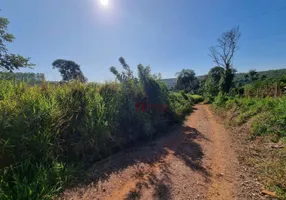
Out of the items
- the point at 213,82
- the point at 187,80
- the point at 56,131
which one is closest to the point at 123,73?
the point at 56,131

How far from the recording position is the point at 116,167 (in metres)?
3.30

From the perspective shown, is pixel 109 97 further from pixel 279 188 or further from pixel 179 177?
pixel 279 188

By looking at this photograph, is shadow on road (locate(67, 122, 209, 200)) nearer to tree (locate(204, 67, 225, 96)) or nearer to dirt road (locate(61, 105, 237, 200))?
dirt road (locate(61, 105, 237, 200))

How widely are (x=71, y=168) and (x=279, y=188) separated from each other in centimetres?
369

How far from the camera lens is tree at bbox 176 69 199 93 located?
38688 mm

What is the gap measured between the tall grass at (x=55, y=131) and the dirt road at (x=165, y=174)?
16.9 inches

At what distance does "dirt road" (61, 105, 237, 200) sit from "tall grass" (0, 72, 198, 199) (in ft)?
1.40

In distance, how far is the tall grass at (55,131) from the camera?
234 cm

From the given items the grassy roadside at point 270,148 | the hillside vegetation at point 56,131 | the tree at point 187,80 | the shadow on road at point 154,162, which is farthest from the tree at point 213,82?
the hillside vegetation at point 56,131

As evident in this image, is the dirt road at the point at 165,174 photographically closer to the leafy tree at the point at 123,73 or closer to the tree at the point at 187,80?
the leafy tree at the point at 123,73

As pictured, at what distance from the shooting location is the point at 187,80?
39031 millimetres

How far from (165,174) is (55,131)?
2.50m

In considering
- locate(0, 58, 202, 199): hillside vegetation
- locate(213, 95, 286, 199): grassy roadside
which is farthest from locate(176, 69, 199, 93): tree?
locate(0, 58, 202, 199): hillside vegetation

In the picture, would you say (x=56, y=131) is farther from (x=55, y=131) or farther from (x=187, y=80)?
(x=187, y=80)
